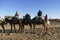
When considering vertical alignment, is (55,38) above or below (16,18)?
below

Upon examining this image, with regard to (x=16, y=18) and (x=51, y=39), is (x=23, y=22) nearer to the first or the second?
(x=16, y=18)

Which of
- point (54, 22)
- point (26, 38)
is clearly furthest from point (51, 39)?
point (54, 22)

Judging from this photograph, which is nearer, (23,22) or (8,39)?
(8,39)

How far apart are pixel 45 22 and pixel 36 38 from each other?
7.31m

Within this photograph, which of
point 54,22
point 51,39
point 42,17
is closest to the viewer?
point 51,39

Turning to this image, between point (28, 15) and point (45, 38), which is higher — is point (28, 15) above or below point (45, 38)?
above

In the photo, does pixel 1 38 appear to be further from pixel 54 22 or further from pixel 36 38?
pixel 54 22

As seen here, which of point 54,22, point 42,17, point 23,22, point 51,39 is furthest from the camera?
point 54,22

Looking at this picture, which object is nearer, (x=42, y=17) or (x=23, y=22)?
(x=42, y=17)

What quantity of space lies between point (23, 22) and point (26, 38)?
8855 mm

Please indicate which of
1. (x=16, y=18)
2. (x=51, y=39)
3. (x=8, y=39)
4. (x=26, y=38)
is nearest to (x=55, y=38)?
(x=51, y=39)

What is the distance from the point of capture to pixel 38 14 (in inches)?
1158

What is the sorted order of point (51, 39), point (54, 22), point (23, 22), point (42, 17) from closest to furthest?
point (51, 39), point (42, 17), point (23, 22), point (54, 22)

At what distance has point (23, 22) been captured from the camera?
30938 mm
